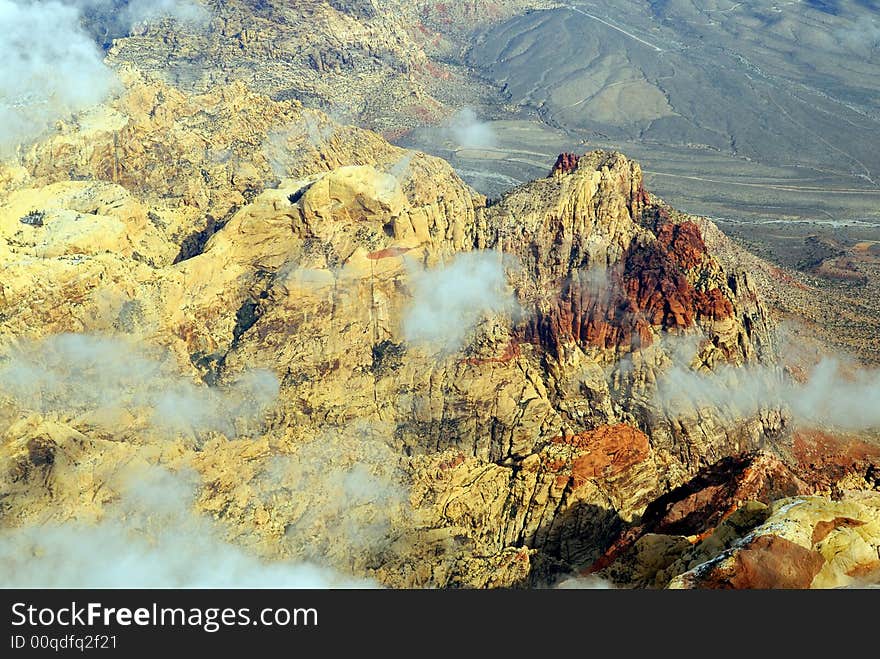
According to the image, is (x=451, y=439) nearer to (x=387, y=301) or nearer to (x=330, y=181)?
(x=387, y=301)

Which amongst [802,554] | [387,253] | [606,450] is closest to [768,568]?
[802,554]

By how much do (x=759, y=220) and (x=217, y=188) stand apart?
401 ft

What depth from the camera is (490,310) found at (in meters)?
72.4

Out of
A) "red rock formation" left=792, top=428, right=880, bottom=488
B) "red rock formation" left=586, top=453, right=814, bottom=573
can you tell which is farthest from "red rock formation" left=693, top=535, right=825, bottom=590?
"red rock formation" left=792, top=428, right=880, bottom=488

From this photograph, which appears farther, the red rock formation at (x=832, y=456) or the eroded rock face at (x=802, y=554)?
the red rock formation at (x=832, y=456)

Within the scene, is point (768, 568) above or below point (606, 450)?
above

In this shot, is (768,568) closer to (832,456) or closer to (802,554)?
(802,554)

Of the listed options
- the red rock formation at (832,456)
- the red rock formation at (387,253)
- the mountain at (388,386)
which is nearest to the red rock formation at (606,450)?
the mountain at (388,386)

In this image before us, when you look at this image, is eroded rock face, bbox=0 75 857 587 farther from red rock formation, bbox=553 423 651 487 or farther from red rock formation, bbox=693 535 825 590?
red rock formation, bbox=693 535 825 590

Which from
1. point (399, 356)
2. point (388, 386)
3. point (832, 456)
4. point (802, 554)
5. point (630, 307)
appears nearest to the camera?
point (802, 554)

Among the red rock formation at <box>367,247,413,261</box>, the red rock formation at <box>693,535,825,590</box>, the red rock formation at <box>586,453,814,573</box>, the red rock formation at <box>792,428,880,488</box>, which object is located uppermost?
the red rock formation at <box>693,535,825,590</box>

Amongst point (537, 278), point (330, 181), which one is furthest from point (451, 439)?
point (330, 181)

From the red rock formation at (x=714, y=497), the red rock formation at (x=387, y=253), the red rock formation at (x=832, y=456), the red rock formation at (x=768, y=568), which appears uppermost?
the red rock formation at (x=768, y=568)

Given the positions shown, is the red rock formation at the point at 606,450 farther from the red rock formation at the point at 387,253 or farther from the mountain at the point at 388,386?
the red rock formation at the point at 387,253
